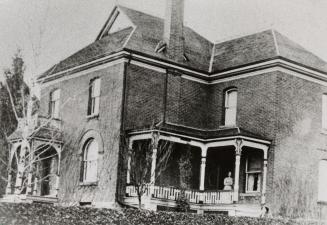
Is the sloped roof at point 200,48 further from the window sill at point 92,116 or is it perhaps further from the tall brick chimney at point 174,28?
the window sill at point 92,116

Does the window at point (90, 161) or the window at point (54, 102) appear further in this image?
the window at point (54, 102)

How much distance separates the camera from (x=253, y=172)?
2764 cm

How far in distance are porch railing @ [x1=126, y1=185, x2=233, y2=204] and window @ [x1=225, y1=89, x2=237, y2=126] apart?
462 centimetres

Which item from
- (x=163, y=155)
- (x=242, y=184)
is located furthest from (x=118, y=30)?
(x=242, y=184)

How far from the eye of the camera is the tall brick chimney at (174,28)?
98.8 feet

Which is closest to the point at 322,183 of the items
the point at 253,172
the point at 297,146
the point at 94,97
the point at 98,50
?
the point at 297,146

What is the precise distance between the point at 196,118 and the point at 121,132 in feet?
15.9

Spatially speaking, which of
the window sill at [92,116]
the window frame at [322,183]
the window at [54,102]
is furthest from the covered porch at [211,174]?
the window at [54,102]

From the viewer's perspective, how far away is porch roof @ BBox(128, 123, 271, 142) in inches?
1027

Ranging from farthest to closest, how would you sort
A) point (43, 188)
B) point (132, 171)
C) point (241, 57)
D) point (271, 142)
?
point (43, 188), point (241, 57), point (271, 142), point (132, 171)

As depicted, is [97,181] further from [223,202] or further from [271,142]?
[271,142]

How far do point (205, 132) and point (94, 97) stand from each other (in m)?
5.92

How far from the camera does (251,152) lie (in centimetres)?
2805

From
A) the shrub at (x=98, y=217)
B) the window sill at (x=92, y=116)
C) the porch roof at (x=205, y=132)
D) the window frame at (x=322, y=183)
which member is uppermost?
the window sill at (x=92, y=116)
